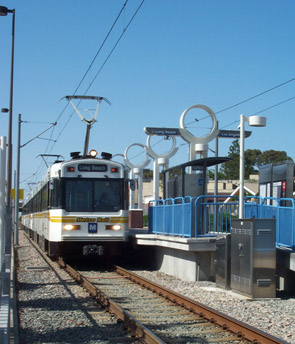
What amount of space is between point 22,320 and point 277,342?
3991 millimetres

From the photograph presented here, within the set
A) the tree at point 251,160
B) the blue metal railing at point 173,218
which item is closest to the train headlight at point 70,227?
the blue metal railing at point 173,218

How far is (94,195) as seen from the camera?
16.9 m

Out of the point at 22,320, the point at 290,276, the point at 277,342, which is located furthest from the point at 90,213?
the point at 277,342

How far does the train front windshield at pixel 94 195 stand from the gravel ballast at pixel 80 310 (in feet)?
9.07

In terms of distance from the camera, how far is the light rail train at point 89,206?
54.7 ft

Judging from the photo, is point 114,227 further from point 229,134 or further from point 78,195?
point 229,134

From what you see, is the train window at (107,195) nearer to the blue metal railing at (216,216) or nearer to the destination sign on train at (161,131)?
the blue metal railing at (216,216)

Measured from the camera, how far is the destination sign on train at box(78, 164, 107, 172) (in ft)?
55.6

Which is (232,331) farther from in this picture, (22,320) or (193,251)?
(193,251)

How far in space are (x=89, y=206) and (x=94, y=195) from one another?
36 cm

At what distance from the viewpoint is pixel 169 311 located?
955 centimetres

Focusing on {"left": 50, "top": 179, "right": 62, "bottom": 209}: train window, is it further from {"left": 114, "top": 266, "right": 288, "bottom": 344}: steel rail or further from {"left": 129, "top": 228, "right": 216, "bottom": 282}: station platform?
{"left": 114, "top": 266, "right": 288, "bottom": 344}: steel rail

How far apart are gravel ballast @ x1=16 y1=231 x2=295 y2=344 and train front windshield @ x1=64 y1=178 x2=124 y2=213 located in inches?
109

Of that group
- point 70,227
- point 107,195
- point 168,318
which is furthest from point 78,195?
point 168,318
